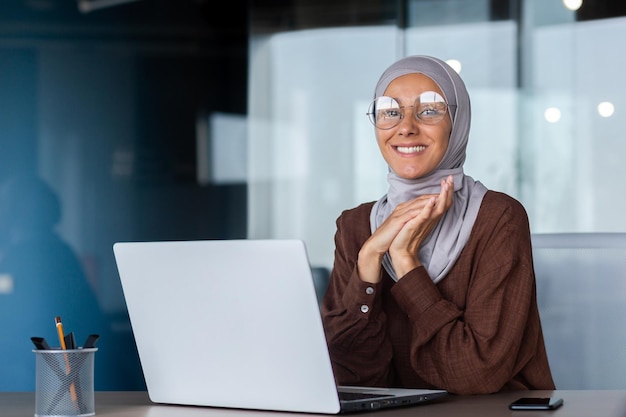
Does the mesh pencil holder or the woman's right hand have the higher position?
the woman's right hand

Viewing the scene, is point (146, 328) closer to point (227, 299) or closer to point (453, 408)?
point (227, 299)

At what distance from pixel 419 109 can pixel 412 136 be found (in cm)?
6

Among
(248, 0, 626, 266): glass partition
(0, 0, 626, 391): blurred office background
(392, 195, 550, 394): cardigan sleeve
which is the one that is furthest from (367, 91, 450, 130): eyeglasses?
(248, 0, 626, 266): glass partition

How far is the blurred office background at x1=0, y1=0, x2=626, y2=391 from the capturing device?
341cm

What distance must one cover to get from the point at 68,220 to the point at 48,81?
0.50m

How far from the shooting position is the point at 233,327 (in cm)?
140

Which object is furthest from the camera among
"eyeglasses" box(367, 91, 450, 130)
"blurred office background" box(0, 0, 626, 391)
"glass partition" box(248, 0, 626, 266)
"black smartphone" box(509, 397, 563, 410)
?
"glass partition" box(248, 0, 626, 266)

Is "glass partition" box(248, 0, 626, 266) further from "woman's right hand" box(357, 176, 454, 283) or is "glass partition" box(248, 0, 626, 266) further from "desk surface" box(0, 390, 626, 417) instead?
"desk surface" box(0, 390, 626, 417)

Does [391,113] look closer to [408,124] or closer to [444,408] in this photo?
[408,124]

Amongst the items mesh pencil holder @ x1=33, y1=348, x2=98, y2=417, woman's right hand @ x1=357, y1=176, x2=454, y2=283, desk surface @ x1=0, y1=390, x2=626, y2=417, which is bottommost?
desk surface @ x1=0, y1=390, x2=626, y2=417

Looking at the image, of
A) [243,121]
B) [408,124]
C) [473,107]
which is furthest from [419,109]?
[243,121]

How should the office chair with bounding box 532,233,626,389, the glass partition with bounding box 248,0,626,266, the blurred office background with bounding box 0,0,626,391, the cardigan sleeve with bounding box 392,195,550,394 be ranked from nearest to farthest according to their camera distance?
the cardigan sleeve with bounding box 392,195,550,394, the office chair with bounding box 532,233,626,389, the blurred office background with bounding box 0,0,626,391, the glass partition with bounding box 248,0,626,266

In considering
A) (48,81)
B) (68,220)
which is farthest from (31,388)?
(48,81)

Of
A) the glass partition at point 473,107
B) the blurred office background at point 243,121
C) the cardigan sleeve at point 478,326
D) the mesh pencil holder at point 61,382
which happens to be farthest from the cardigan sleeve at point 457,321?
the glass partition at point 473,107
